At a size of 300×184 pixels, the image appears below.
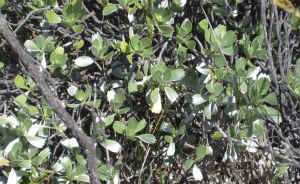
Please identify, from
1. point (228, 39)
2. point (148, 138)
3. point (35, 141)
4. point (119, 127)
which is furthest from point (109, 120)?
point (228, 39)

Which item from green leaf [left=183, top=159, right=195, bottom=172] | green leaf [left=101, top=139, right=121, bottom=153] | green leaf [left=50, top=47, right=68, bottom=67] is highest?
green leaf [left=50, top=47, right=68, bottom=67]

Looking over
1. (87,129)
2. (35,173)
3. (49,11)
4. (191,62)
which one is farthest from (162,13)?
(35,173)

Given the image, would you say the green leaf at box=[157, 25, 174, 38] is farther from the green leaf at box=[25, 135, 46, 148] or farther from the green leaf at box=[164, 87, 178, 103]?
the green leaf at box=[25, 135, 46, 148]

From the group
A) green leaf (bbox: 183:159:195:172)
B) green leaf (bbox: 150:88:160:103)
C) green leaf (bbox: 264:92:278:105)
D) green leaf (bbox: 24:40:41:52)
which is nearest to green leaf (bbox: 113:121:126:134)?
green leaf (bbox: 150:88:160:103)

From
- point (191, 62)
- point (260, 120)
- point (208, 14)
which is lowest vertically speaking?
point (260, 120)

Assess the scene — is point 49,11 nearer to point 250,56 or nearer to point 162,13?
point 162,13

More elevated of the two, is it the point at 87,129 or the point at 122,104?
the point at 122,104

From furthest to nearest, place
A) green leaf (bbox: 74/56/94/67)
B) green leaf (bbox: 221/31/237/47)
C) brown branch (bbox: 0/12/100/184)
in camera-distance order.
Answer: green leaf (bbox: 74/56/94/67)
green leaf (bbox: 221/31/237/47)
brown branch (bbox: 0/12/100/184)

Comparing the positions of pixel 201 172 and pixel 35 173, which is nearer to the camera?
pixel 35 173

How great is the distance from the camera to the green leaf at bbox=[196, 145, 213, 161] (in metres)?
2.11

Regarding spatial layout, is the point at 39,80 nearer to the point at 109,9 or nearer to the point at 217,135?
the point at 109,9

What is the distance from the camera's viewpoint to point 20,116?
6.75 ft

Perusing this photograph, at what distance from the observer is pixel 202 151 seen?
6.95ft

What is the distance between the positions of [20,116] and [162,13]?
62 cm
